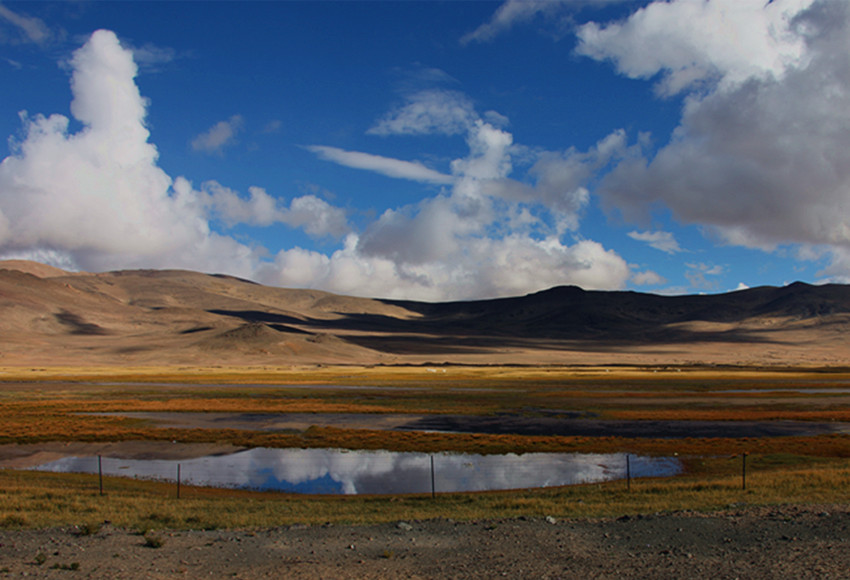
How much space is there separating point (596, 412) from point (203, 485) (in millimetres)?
38085

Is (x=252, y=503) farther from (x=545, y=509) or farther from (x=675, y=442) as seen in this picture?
(x=675, y=442)

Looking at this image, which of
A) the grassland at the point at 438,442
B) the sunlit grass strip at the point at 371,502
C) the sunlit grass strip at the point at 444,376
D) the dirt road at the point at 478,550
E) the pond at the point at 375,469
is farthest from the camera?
the sunlit grass strip at the point at 444,376

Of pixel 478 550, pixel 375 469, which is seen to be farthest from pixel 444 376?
pixel 478 550

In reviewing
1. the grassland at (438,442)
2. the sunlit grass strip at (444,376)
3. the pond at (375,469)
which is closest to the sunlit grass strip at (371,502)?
the grassland at (438,442)

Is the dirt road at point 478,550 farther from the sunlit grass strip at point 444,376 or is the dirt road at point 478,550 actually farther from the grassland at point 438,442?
the sunlit grass strip at point 444,376

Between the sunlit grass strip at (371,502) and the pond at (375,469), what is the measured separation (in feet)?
8.69

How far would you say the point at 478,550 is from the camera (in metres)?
14.6

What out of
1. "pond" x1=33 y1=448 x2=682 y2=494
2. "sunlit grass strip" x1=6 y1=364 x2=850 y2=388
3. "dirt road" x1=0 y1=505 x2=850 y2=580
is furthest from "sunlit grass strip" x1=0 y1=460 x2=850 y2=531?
"sunlit grass strip" x1=6 y1=364 x2=850 y2=388

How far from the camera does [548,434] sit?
4228cm

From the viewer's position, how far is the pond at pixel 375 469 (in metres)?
27.2

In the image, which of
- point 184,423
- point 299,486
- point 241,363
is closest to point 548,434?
point 299,486

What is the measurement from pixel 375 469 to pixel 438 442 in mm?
8101

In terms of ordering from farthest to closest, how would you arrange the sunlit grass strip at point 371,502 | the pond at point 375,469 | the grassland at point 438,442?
the pond at point 375,469 < the grassland at point 438,442 < the sunlit grass strip at point 371,502

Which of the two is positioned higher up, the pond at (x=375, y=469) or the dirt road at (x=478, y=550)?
the dirt road at (x=478, y=550)
